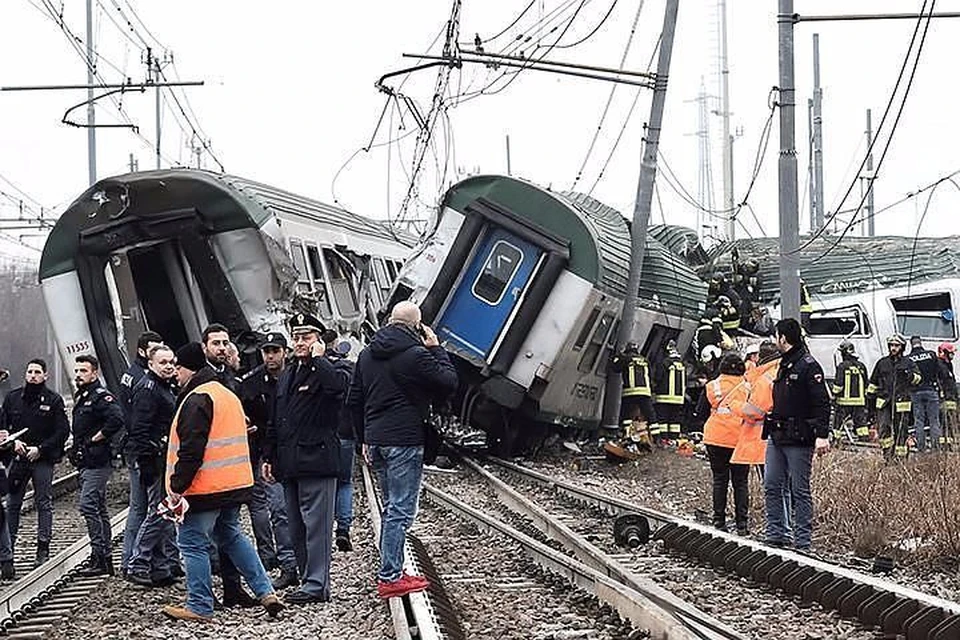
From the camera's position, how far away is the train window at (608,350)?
1767 cm

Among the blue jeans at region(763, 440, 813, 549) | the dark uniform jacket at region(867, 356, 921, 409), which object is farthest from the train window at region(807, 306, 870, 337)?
the blue jeans at region(763, 440, 813, 549)

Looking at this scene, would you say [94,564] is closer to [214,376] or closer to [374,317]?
[214,376]

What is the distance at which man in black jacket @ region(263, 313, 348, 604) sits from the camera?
8242mm

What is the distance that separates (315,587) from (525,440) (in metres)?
10.9

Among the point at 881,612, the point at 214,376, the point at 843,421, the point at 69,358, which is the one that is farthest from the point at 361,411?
the point at 843,421

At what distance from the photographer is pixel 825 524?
1117cm

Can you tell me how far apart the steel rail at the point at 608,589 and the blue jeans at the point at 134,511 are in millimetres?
2817

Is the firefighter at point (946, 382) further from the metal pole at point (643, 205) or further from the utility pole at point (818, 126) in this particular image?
Answer: the utility pole at point (818, 126)

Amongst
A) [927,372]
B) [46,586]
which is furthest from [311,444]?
[927,372]

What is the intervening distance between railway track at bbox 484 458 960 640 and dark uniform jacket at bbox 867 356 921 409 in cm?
665

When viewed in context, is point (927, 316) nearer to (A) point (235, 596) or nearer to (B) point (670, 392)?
(B) point (670, 392)

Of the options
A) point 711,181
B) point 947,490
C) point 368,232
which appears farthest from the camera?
point 711,181

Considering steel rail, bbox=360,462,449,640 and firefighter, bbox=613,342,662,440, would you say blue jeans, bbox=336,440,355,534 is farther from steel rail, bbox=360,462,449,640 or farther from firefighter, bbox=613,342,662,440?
firefighter, bbox=613,342,662,440

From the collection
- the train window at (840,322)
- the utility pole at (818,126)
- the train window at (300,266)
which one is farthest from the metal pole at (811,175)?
the train window at (300,266)
